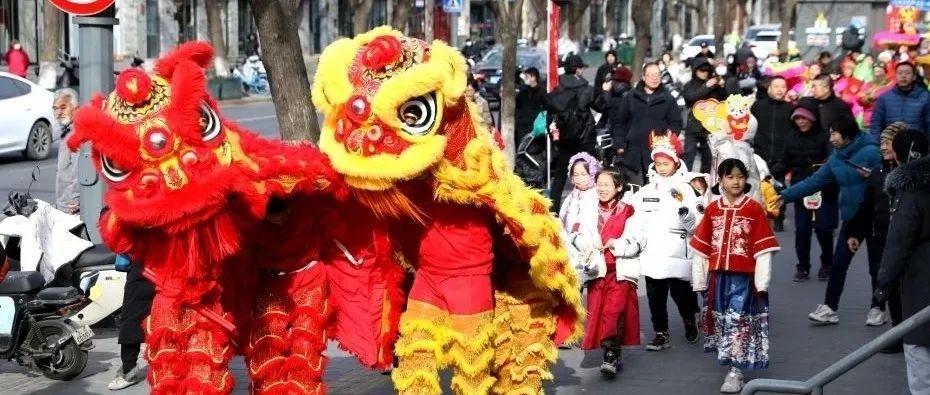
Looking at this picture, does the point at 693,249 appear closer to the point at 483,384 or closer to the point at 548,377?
the point at 548,377

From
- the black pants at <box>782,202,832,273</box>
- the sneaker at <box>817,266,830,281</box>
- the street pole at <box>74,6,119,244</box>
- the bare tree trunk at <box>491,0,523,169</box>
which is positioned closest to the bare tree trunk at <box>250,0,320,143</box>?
the street pole at <box>74,6,119,244</box>

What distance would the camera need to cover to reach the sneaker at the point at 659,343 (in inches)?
386

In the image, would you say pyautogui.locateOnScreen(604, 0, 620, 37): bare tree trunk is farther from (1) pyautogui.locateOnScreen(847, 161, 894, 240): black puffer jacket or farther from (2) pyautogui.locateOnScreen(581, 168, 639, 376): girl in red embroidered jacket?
(2) pyautogui.locateOnScreen(581, 168, 639, 376): girl in red embroidered jacket

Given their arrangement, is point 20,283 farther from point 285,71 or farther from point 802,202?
point 802,202

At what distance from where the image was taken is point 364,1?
38.2 m

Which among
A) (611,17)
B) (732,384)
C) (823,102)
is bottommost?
(732,384)

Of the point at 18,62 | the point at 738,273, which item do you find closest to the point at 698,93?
the point at 738,273

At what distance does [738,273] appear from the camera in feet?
28.3

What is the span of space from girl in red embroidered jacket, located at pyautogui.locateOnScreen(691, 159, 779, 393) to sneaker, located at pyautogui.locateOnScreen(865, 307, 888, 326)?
2.25 m

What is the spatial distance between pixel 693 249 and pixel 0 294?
4.07 metres

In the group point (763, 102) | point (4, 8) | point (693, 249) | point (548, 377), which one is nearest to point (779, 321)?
point (693, 249)

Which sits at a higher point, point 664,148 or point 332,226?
point 664,148

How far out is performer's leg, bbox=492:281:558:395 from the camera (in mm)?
7375

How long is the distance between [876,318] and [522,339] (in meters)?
4.07
